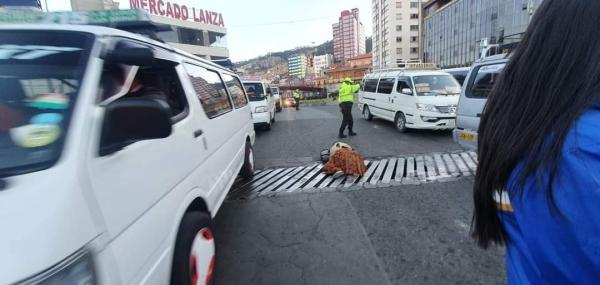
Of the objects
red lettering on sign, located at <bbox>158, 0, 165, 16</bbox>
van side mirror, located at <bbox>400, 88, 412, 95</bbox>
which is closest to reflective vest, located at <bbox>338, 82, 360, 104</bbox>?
van side mirror, located at <bbox>400, 88, 412, 95</bbox>

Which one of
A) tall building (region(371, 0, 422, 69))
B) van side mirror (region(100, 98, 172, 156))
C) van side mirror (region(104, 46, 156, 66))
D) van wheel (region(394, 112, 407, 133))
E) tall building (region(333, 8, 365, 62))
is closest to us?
van side mirror (region(100, 98, 172, 156))

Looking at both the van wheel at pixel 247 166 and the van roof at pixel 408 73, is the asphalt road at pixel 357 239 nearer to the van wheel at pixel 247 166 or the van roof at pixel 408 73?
the van wheel at pixel 247 166

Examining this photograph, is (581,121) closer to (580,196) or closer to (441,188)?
(580,196)

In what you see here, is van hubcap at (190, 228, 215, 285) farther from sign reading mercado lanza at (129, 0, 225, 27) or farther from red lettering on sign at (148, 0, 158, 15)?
red lettering on sign at (148, 0, 158, 15)

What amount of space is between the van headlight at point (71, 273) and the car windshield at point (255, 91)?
978 centimetres

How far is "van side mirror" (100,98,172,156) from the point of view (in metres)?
1.33

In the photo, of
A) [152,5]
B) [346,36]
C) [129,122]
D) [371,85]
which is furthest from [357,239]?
[346,36]

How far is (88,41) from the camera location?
1.55 m

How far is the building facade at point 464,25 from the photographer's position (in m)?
35.8

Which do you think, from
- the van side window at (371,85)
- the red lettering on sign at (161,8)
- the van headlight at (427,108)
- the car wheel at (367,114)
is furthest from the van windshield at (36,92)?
the red lettering on sign at (161,8)

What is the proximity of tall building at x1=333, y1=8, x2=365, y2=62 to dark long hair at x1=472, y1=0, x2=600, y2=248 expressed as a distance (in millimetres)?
114841

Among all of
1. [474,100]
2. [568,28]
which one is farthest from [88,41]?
[474,100]

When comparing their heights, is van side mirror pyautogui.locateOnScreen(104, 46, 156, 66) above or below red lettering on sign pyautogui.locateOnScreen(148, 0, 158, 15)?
below

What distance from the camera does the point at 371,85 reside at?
1162 cm
